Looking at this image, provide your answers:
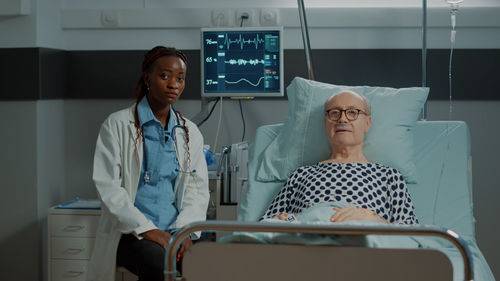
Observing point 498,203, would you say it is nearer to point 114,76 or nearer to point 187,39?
point 187,39

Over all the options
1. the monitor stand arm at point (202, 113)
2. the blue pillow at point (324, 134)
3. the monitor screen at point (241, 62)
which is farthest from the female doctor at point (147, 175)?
the monitor stand arm at point (202, 113)

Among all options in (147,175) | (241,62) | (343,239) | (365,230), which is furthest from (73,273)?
(365,230)

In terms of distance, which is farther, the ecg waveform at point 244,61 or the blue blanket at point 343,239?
the ecg waveform at point 244,61

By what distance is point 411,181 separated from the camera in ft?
8.15

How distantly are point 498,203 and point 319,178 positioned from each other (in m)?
1.72

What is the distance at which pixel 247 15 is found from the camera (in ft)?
11.5

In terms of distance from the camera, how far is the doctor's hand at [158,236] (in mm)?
2408

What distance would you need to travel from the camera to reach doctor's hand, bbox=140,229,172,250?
241 centimetres

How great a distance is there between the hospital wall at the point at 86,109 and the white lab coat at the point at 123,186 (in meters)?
0.99

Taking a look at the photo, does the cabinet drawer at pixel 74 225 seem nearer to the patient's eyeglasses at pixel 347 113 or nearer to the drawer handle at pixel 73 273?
the drawer handle at pixel 73 273

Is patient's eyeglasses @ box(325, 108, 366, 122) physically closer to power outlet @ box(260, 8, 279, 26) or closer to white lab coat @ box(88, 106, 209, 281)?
white lab coat @ box(88, 106, 209, 281)

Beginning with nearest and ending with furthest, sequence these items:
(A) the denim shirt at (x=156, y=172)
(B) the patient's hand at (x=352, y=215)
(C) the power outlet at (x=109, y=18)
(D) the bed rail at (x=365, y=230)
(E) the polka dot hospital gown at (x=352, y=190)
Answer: (D) the bed rail at (x=365, y=230) < (B) the patient's hand at (x=352, y=215) < (E) the polka dot hospital gown at (x=352, y=190) < (A) the denim shirt at (x=156, y=172) < (C) the power outlet at (x=109, y=18)

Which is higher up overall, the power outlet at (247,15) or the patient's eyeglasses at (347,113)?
the power outlet at (247,15)

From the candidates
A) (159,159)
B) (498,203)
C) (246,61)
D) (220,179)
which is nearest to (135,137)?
(159,159)
